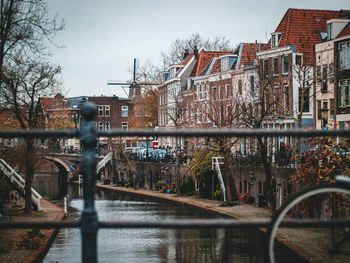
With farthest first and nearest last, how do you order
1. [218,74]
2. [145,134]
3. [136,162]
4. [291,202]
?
[136,162] → [218,74] → [145,134] → [291,202]

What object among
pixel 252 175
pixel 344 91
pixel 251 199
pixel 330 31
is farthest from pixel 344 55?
pixel 251 199

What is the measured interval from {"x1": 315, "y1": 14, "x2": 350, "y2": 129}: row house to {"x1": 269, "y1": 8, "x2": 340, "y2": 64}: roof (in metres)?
4.03

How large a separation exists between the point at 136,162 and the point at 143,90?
18.4 metres

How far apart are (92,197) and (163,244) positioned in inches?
1187

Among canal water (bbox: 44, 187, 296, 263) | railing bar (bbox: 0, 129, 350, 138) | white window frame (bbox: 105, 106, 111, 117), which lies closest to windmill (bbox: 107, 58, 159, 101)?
white window frame (bbox: 105, 106, 111, 117)

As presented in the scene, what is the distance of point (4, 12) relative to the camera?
22.5 m

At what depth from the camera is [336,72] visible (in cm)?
3619

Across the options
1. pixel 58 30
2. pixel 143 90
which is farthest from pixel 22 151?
pixel 143 90

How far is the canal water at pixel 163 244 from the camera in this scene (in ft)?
89.1

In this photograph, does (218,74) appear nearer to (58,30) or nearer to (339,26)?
(339,26)

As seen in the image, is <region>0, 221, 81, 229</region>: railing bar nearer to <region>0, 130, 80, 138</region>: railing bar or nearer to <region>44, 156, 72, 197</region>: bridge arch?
<region>0, 130, 80, 138</region>: railing bar

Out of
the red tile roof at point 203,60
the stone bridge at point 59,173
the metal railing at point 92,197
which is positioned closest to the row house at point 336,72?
the red tile roof at point 203,60

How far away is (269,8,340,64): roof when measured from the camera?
4516cm

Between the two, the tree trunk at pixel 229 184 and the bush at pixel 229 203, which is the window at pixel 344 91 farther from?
the bush at pixel 229 203
